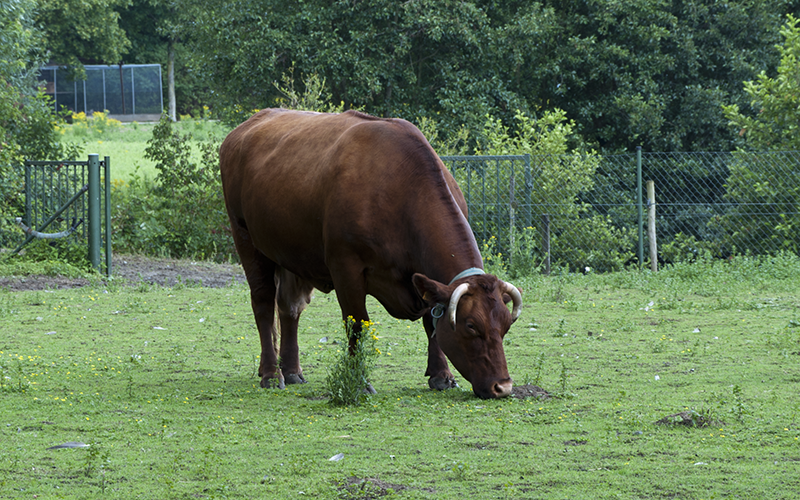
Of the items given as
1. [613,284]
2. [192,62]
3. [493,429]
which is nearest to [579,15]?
[192,62]

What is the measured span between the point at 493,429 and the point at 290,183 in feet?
8.23

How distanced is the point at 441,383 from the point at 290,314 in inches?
Answer: 55.6

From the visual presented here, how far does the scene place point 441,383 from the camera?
20.8 ft

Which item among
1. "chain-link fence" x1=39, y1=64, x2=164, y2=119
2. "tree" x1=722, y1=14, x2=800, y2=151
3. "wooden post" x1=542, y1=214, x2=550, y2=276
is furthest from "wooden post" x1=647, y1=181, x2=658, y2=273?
"chain-link fence" x1=39, y1=64, x2=164, y2=119

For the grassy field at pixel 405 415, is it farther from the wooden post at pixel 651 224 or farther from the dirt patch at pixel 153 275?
the wooden post at pixel 651 224

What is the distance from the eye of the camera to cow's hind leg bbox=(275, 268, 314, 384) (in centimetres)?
692

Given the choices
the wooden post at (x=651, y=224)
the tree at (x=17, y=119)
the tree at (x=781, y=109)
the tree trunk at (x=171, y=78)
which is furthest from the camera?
the tree trunk at (x=171, y=78)

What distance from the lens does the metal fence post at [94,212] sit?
1366cm

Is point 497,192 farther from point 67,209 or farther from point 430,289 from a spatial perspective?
point 430,289

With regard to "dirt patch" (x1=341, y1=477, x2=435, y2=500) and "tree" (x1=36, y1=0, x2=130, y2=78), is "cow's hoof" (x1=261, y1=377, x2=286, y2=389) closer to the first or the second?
"dirt patch" (x1=341, y1=477, x2=435, y2=500)

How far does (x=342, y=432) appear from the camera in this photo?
5.09 meters

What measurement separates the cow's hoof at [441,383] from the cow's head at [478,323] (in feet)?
2.11

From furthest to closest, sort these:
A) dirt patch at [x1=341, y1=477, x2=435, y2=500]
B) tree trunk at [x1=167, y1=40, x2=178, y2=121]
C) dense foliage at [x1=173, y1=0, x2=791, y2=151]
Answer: tree trunk at [x1=167, y1=40, x2=178, y2=121] → dense foliage at [x1=173, y1=0, x2=791, y2=151] → dirt patch at [x1=341, y1=477, x2=435, y2=500]

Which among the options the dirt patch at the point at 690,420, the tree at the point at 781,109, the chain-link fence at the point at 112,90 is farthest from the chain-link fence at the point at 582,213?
the chain-link fence at the point at 112,90
